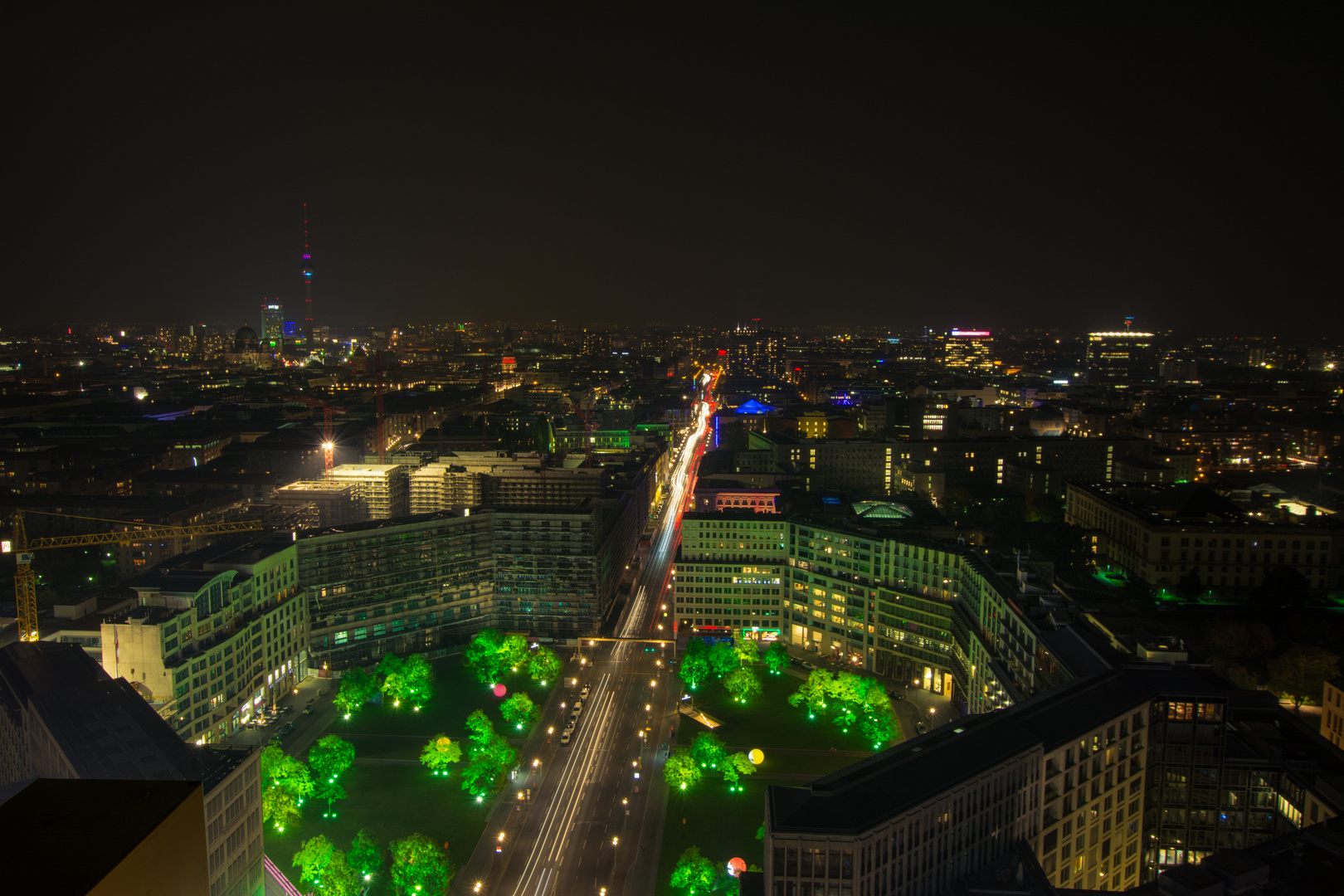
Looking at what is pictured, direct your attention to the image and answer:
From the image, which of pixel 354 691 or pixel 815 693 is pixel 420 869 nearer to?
pixel 354 691

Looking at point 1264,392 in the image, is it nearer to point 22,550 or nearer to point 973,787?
point 973,787

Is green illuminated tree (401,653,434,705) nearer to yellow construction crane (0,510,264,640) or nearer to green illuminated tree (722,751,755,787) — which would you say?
green illuminated tree (722,751,755,787)

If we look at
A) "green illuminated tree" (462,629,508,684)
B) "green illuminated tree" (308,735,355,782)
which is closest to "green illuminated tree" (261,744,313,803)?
"green illuminated tree" (308,735,355,782)

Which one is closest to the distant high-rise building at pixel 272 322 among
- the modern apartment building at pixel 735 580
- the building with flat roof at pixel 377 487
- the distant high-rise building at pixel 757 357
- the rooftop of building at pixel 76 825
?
the distant high-rise building at pixel 757 357

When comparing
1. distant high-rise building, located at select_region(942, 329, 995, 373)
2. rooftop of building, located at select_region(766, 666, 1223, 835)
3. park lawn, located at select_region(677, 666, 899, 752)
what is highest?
distant high-rise building, located at select_region(942, 329, 995, 373)

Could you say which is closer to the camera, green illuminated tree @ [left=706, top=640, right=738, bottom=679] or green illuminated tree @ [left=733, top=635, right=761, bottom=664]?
green illuminated tree @ [left=706, top=640, right=738, bottom=679]

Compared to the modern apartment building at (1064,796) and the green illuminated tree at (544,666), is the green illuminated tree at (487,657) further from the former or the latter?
the modern apartment building at (1064,796)
